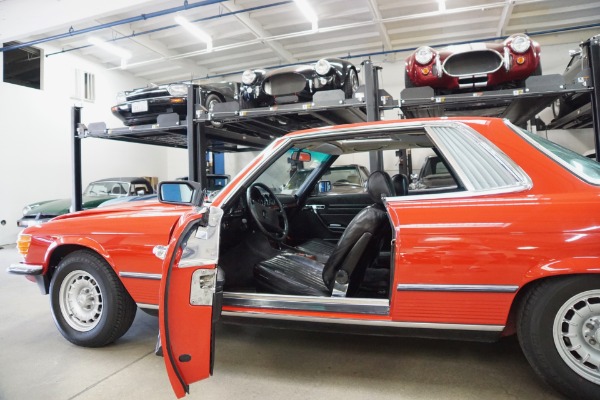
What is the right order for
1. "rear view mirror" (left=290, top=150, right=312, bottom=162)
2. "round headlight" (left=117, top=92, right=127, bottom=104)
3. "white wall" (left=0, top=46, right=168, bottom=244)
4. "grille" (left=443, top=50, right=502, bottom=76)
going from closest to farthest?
1. "rear view mirror" (left=290, top=150, right=312, bottom=162)
2. "grille" (left=443, top=50, right=502, bottom=76)
3. "round headlight" (left=117, top=92, right=127, bottom=104)
4. "white wall" (left=0, top=46, right=168, bottom=244)

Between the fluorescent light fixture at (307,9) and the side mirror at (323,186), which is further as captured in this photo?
the fluorescent light fixture at (307,9)

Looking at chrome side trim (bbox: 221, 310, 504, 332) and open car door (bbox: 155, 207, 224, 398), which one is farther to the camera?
chrome side trim (bbox: 221, 310, 504, 332)

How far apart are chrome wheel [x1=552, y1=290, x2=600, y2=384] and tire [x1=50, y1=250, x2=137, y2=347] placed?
2.35 meters

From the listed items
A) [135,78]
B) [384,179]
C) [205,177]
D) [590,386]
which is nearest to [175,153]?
[135,78]

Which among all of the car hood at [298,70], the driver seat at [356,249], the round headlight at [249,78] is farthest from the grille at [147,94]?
the driver seat at [356,249]

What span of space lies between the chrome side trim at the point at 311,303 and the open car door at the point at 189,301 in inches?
11.4

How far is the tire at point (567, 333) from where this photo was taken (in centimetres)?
160

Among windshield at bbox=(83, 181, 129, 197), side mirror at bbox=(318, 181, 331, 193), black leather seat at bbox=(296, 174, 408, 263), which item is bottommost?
black leather seat at bbox=(296, 174, 408, 263)

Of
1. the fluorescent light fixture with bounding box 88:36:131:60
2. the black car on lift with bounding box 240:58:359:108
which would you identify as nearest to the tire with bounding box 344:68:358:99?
the black car on lift with bounding box 240:58:359:108

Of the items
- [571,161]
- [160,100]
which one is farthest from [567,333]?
[160,100]

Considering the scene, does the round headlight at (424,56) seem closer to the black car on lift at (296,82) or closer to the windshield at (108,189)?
Result: the black car on lift at (296,82)

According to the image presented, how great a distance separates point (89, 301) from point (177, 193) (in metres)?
0.95

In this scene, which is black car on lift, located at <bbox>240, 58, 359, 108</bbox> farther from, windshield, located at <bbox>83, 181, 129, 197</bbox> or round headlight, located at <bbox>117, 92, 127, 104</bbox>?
windshield, located at <bbox>83, 181, 129, 197</bbox>

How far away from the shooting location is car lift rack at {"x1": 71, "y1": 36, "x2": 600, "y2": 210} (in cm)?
339
